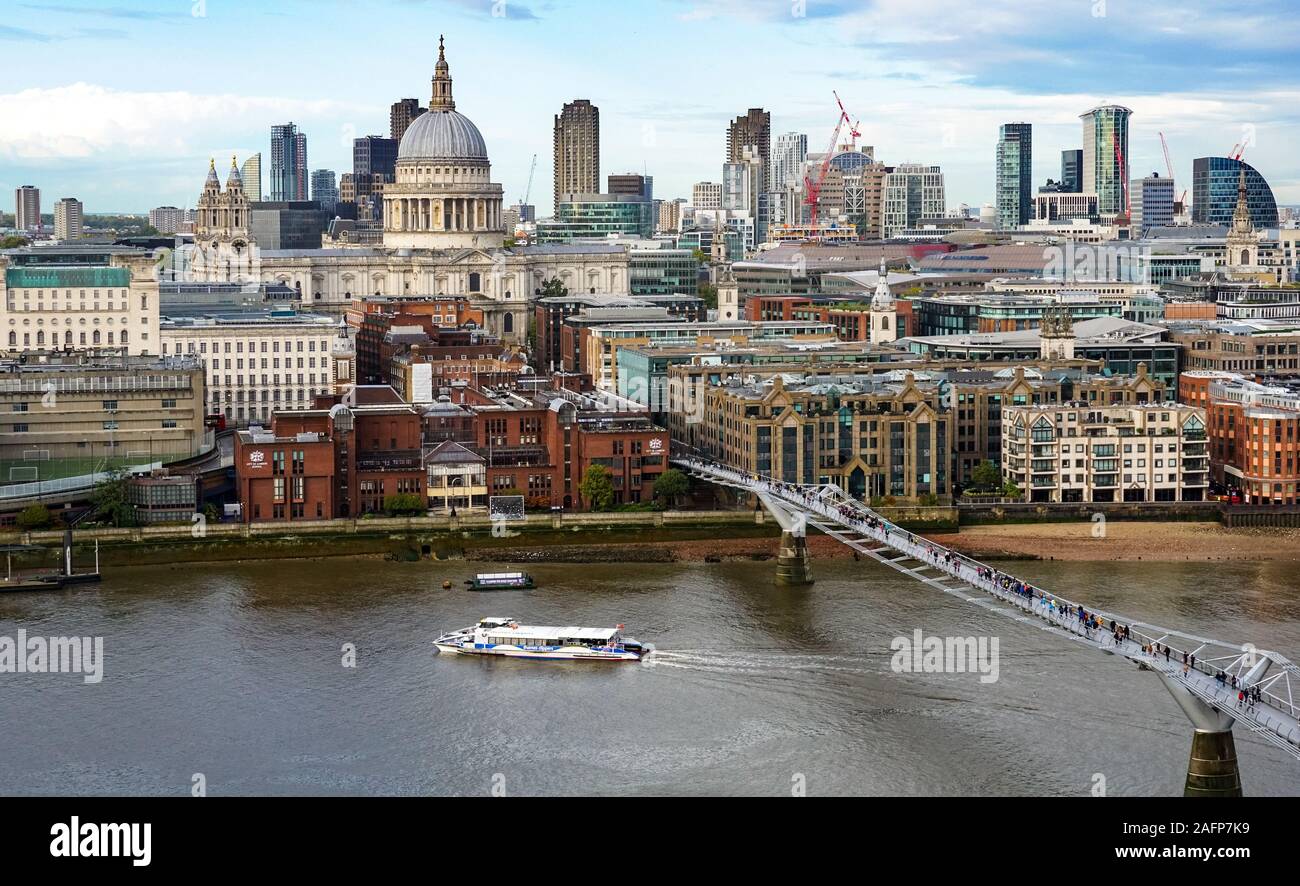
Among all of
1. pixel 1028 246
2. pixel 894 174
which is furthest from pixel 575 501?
pixel 894 174

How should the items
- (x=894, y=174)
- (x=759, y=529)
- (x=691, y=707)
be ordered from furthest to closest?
(x=894, y=174) → (x=759, y=529) → (x=691, y=707)

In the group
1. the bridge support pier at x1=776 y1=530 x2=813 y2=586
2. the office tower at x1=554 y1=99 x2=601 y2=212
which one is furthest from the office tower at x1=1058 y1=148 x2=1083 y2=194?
the bridge support pier at x1=776 y1=530 x2=813 y2=586

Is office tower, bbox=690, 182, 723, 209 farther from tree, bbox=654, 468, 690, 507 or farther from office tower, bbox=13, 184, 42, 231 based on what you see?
tree, bbox=654, 468, 690, 507

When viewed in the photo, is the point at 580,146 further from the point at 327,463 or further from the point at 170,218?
the point at 327,463

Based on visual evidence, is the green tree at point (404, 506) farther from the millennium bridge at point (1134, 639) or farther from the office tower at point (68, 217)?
the office tower at point (68, 217)

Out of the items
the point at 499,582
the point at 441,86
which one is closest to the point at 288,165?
the point at 441,86

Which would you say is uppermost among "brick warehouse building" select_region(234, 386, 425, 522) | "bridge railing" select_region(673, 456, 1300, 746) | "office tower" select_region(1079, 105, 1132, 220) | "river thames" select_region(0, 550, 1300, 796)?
"office tower" select_region(1079, 105, 1132, 220)
